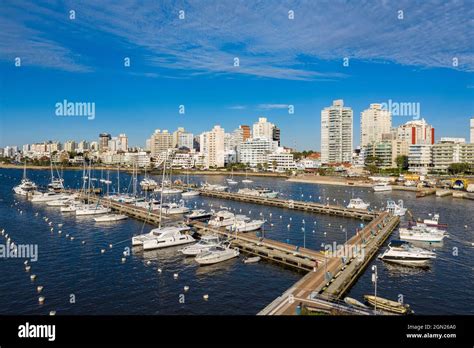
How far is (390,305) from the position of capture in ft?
56.2

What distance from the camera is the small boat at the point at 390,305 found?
1678 cm

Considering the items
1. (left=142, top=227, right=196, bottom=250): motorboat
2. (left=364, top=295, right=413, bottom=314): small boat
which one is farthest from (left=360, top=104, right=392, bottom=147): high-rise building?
(left=364, top=295, right=413, bottom=314): small boat

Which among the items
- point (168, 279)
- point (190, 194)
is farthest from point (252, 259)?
point (190, 194)

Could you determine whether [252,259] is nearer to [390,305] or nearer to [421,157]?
[390,305]

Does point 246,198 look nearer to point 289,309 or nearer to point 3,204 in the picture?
point 3,204

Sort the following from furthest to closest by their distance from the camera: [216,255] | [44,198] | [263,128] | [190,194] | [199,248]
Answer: [263,128]
[190,194]
[44,198]
[199,248]
[216,255]

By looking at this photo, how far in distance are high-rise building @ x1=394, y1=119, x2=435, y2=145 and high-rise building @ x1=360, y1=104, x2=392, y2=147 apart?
16.7 metres


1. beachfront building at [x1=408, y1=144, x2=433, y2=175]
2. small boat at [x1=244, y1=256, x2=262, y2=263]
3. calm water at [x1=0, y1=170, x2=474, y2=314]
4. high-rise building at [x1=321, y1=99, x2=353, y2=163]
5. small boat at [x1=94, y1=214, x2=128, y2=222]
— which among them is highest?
high-rise building at [x1=321, y1=99, x2=353, y2=163]

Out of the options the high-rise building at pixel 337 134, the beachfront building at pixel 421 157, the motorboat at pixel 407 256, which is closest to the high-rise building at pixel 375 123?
the high-rise building at pixel 337 134

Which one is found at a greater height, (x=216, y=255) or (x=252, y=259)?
(x=216, y=255)

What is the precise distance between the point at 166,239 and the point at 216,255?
5821 mm

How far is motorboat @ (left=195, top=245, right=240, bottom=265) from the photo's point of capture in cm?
2434

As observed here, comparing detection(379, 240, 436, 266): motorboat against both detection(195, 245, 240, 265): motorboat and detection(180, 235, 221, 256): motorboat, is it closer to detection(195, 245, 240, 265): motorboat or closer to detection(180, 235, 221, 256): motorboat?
detection(195, 245, 240, 265): motorboat

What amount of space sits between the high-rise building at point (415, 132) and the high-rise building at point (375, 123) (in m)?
16.7
